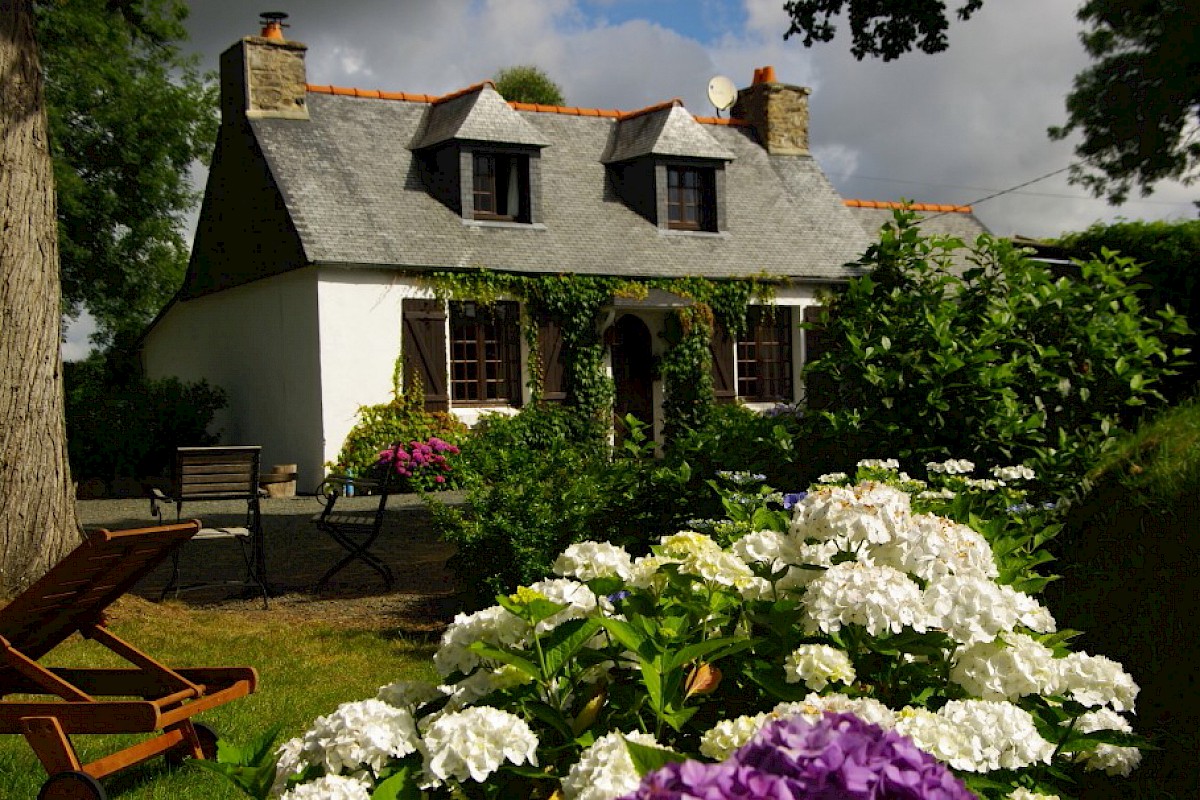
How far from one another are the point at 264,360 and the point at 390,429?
9.84 feet

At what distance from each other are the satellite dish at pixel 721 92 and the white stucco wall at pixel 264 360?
363 inches

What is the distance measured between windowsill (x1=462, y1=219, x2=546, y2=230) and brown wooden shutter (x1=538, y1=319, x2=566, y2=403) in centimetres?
157

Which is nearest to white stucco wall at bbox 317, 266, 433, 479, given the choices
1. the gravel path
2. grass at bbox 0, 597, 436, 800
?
the gravel path

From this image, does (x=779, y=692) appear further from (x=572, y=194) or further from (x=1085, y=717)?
(x=572, y=194)

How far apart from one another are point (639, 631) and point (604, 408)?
1645cm

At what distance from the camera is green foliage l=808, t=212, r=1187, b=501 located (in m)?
6.22

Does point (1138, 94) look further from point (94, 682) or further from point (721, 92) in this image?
point (94, 682)

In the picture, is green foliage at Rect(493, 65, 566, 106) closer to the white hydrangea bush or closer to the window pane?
the window pane

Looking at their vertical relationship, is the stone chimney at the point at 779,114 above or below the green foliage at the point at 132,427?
above

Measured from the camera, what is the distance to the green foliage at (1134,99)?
1781 cm

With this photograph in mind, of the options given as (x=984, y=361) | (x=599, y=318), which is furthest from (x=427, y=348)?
(x=984, y=361)

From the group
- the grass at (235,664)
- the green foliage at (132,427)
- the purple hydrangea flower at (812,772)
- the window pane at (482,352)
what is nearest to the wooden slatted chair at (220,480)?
the grass at (235,664)

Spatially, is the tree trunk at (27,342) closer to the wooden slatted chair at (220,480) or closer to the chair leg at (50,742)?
the wooden slatted chair at (220,480)

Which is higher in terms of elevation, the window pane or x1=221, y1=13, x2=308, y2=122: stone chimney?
x1=221, y1=13, x2=308, y2=122: stone chimney
